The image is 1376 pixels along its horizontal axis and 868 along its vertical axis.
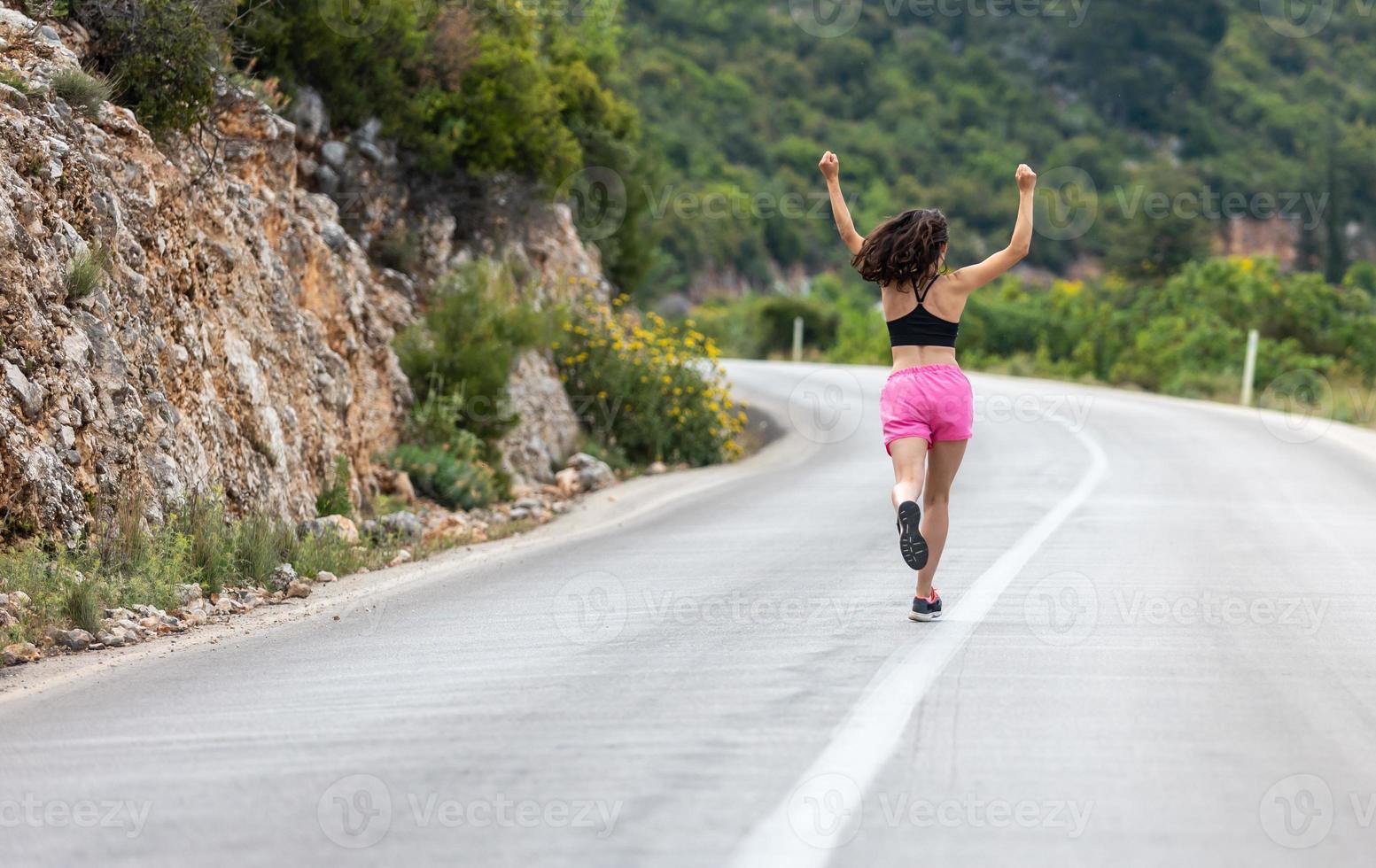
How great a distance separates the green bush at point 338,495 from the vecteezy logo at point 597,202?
→ 10.6 metres

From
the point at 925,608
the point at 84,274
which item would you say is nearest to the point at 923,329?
the point at 925,608

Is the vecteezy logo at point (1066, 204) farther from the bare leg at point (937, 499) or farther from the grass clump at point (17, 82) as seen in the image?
the bare leg at point (937, 499)

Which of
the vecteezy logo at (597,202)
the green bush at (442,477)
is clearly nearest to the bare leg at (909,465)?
the green bush at (442,477)

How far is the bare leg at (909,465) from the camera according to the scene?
7.02m

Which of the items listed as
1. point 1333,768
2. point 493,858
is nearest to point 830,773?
point 493,858

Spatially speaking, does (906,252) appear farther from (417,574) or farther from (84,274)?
(84,274)

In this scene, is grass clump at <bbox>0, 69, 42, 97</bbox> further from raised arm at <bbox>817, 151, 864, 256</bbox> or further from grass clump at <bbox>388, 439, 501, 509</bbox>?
grass clump at <bbox>388, 439, 501, 509</bbox>

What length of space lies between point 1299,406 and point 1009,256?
980 inches

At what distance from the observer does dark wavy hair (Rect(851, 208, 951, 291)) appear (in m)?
7.07

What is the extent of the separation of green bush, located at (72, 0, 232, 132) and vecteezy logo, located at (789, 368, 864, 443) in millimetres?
12166

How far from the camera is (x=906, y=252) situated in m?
7.06

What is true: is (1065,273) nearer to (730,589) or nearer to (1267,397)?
(1267,397)

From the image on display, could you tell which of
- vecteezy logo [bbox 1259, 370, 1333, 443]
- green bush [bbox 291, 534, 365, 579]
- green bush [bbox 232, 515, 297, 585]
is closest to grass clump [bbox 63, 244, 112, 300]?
green bush [bbox 232, 515, 297, 585]

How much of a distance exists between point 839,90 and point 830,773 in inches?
3290
